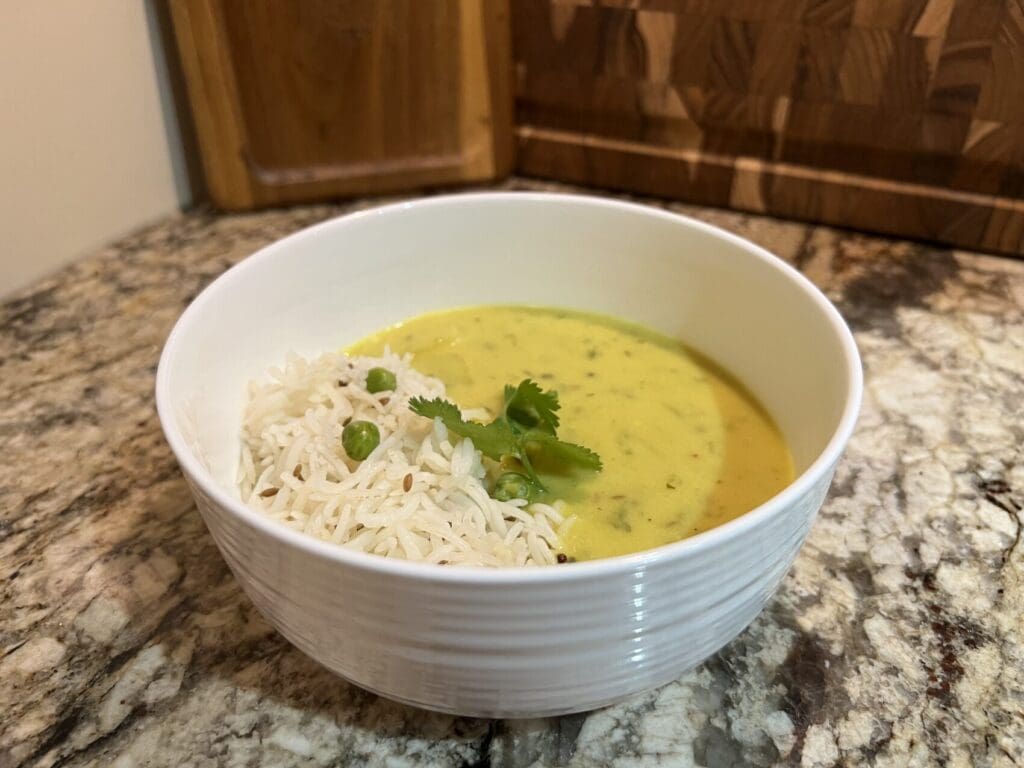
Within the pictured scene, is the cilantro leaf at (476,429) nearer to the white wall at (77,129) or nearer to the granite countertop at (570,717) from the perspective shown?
the granite countertop at (570,717)

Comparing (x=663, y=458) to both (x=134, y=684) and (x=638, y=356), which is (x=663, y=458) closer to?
(x=638, y=356)

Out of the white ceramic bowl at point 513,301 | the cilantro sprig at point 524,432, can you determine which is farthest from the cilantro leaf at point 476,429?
→ the white ceramic bowl at point 513,301

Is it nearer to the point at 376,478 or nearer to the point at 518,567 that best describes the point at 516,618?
the point at 518,567

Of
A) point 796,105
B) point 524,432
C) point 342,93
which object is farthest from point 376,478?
point 796,105

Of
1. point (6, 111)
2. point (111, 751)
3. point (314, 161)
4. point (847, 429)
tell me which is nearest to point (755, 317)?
point (847, 429)

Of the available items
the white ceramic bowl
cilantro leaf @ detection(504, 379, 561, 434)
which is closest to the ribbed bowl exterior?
the white ceramic bowl

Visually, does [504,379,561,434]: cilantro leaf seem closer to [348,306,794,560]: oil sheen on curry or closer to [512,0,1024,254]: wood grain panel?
[348,306,794,560]: oil sheen on curry
